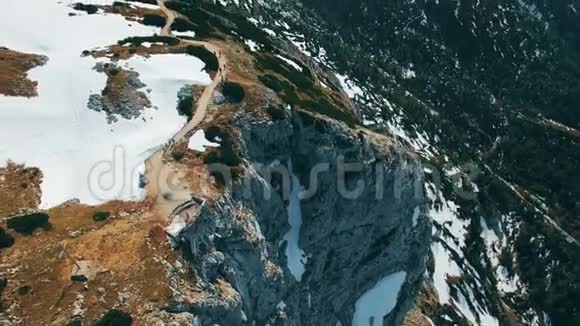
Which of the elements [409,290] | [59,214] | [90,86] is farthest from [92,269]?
[409,290]

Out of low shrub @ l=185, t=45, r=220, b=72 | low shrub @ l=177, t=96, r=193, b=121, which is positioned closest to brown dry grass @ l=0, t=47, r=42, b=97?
low shrub @ l=177, t=96, r=193, b=121

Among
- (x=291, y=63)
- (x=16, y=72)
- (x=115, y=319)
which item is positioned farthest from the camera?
(x=291, y=63)

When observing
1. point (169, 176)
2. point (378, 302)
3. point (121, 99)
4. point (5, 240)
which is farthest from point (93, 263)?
point (378, 302)

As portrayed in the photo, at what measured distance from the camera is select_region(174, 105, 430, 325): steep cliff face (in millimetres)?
52125

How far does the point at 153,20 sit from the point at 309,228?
42.9m

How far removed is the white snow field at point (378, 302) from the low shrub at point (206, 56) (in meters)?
43.6

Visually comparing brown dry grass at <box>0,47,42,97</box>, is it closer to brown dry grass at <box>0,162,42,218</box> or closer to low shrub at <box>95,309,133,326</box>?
brown dry grass at <box>0,162,42,218</box>

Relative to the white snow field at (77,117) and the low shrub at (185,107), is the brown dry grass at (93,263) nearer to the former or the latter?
the white snow field at (77,117)

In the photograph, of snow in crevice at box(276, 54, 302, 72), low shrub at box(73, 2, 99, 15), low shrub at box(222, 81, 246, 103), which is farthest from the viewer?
snow in crevice at box(276, 54, 302, 72)

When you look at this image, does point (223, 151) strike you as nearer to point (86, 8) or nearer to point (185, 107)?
point (185, 107)

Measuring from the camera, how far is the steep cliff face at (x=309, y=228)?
5212cm

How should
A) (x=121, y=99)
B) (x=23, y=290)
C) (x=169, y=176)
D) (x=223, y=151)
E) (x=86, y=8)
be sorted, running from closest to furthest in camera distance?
(x=23, y=290) → (x=169, y=176) → (x=223, y=151) → (x=121, y=99) → (x=86, y=8)

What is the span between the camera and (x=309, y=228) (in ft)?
244

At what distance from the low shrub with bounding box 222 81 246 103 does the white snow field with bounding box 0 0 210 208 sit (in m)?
4.39
